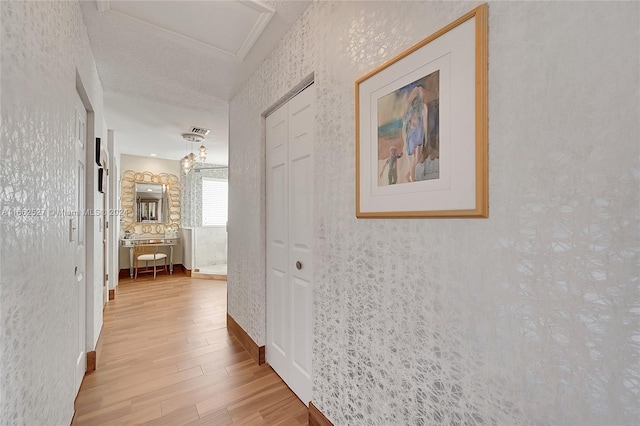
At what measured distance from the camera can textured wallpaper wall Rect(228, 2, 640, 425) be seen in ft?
1.97

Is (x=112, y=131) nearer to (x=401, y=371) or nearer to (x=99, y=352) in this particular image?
(x=99, y=352)

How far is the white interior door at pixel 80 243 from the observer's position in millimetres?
1799

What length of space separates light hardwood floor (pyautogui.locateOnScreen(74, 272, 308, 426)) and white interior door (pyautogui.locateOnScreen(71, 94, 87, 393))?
0.70ft

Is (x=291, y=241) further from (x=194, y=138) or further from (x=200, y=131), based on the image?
(x=194, y=138)

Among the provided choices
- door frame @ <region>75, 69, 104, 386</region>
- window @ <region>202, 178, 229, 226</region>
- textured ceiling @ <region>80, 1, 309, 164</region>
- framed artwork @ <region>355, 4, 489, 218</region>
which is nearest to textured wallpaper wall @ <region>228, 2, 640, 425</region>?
framed artwork @ <region>355, 4, 489, 218</region>

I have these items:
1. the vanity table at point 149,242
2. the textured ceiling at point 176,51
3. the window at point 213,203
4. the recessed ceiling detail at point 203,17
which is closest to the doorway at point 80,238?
the textured ceiling at point 176,51

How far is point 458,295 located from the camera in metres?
0.89

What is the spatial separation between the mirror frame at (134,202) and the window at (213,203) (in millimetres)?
574

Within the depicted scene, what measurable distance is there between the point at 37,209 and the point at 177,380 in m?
1.66

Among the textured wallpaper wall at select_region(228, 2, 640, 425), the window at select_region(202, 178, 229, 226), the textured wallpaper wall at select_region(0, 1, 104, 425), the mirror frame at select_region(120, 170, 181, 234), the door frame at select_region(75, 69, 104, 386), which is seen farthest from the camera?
the window at select_region(202, 178, 229, 226)

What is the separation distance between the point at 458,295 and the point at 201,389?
1.99m

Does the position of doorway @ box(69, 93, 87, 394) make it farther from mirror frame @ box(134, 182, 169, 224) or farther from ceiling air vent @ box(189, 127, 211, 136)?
mirror frame @ box(134, 182, 169, 224)

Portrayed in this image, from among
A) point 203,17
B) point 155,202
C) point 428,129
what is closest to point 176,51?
point 203,17

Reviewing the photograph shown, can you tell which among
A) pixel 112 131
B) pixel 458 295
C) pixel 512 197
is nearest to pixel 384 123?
pixel 512 197
